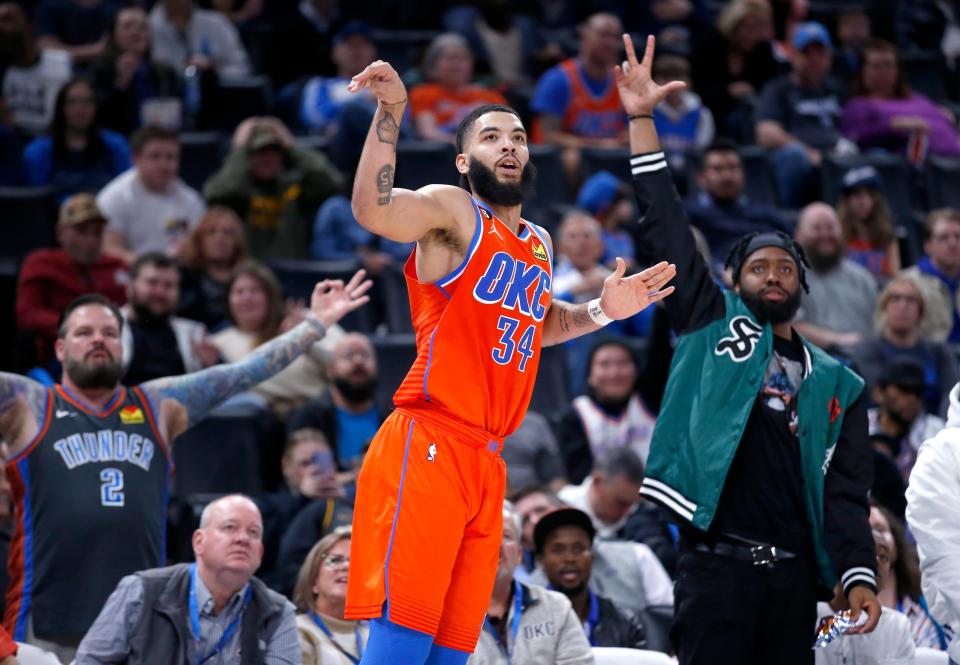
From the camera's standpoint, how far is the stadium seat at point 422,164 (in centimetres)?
1002

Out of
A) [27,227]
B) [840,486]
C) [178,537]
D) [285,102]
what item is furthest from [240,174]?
[840,486]

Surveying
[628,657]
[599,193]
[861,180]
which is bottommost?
[628,657]

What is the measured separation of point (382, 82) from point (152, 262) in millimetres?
4298

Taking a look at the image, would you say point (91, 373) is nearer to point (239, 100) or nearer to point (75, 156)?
point (75, 156)

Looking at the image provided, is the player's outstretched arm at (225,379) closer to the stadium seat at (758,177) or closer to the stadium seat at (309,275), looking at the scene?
the stadium seat at (309,275)

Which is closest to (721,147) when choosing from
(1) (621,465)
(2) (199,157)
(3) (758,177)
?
(3) (758,177)

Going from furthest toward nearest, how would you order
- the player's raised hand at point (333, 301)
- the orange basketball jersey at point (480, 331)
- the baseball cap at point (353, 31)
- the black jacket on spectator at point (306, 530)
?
the baseball cap at point (353, 31), the black jacket on spectator at point (306, 530), the player's raised hand at point (333, 301), the orange basketball jersey at point (480, 331)

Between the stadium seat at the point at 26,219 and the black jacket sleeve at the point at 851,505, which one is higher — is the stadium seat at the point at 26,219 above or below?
above

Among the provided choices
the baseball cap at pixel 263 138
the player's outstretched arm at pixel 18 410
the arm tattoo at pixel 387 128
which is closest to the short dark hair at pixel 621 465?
the player's outstretched arm at pixel 18 410

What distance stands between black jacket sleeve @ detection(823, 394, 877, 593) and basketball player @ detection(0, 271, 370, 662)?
→ 5.86ft

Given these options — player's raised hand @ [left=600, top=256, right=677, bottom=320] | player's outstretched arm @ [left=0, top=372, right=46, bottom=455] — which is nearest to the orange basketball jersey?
player's raised hand @ [left=600, top=256, right=677, bottom=320]

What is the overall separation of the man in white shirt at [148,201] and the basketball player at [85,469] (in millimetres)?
3355

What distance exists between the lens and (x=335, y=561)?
6074 mm

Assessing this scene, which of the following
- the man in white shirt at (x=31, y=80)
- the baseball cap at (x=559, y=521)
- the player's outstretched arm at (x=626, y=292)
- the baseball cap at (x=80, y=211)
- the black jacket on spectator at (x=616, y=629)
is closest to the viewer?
the player's outstretched arm at (x=626, y=292)
